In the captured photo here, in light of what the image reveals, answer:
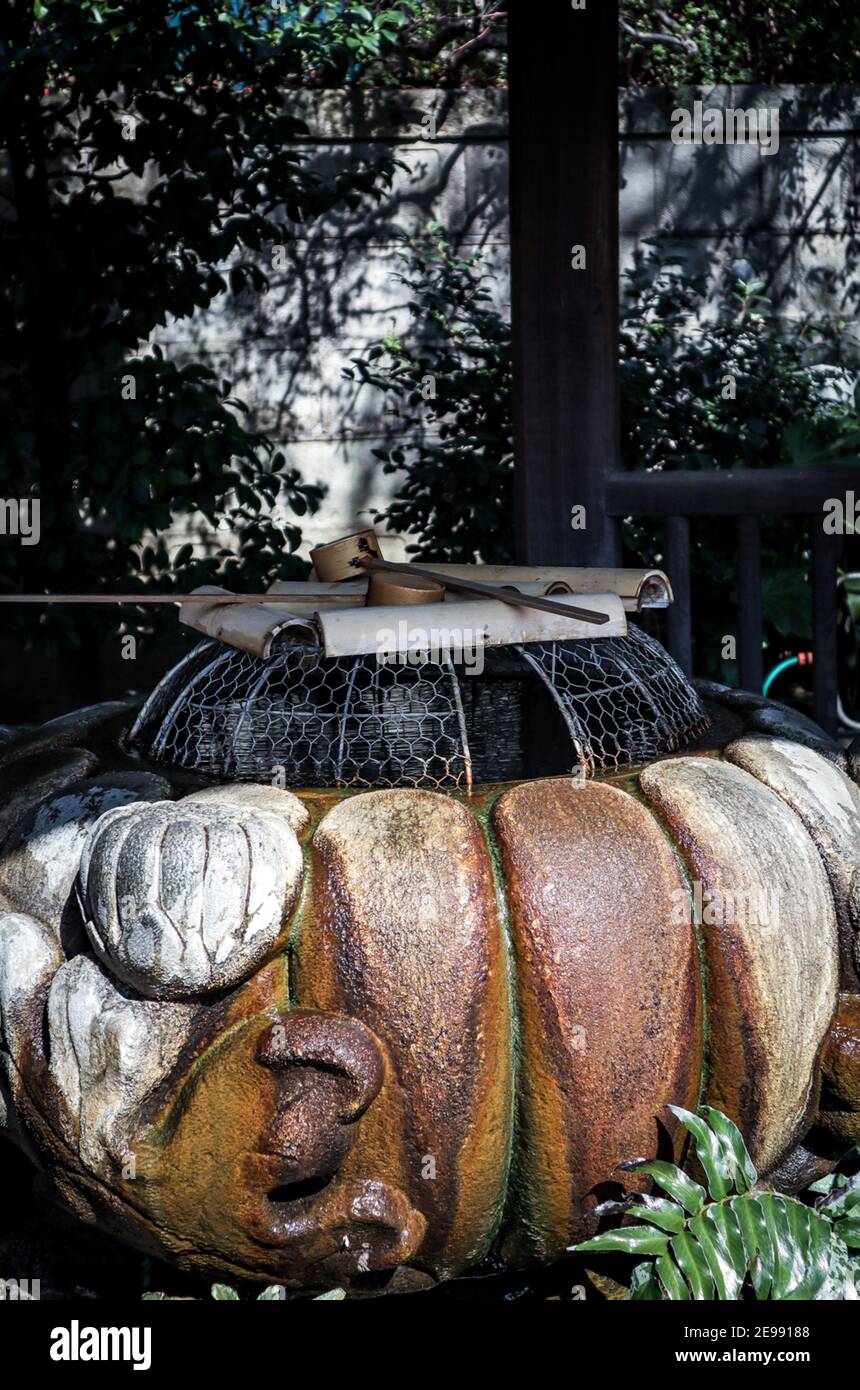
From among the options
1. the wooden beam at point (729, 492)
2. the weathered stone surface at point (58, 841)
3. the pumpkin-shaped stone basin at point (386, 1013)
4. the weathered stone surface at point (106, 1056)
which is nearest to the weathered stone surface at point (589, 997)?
the pumpkin-shaped stone basin at point (386, 1013)

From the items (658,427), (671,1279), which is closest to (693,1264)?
(671,1279)

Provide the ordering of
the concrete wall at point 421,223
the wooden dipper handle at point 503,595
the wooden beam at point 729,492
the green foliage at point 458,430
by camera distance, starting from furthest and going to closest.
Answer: the concrete wall at point 421,223 < the green foliage at point 458,430 < the wooden beam at point 729,492 < the wooden dipper handle at point 503,595

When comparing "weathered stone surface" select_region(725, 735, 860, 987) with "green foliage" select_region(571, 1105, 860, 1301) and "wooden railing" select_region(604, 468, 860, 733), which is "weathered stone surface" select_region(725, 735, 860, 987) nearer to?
"green foliage" select_region(571, 1105, 860, 1301)

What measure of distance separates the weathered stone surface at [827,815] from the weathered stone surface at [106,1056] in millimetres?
1214

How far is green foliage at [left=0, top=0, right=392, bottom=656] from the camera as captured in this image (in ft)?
14.9

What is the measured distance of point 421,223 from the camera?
7.14 metres

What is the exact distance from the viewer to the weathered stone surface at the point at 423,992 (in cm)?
242

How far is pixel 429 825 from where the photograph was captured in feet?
8.27

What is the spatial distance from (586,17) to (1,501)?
7.55 feet

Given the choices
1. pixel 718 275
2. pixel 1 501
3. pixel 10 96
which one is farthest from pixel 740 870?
pixel 718 275

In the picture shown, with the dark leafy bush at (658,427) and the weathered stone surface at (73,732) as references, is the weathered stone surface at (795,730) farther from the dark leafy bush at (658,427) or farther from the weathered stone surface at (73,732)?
the dark leafy bush at (658,427)

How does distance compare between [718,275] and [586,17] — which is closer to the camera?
[586,17]

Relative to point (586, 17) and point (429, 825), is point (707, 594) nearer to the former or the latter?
point (586, 17)

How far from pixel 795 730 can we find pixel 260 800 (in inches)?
49.1
